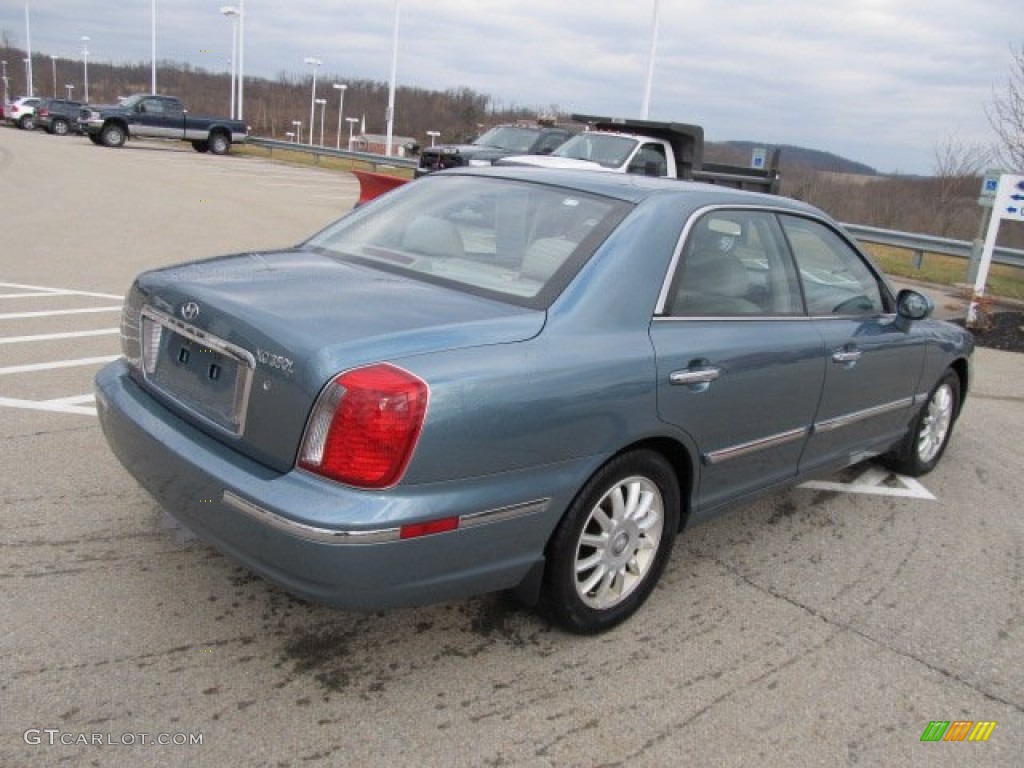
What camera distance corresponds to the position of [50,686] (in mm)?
2635

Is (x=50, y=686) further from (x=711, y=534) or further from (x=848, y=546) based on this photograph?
(x=848, y=546)

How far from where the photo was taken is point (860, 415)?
436cm

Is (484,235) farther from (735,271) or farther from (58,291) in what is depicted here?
(58,291)

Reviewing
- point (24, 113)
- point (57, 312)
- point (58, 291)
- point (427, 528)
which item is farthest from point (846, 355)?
point (24, 113)

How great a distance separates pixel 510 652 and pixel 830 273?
2.50 m

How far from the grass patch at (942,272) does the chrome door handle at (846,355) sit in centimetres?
1013

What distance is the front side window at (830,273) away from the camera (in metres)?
4.05

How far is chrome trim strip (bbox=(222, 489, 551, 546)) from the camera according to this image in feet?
7.88

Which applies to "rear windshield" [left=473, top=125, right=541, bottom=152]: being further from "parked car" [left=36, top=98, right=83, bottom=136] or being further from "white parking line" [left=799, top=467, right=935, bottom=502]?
"parked car" [left=36, top=98, right=83, bottom=136]

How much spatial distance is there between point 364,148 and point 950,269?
4731cm

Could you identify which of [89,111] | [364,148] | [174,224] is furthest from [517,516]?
[364,148]

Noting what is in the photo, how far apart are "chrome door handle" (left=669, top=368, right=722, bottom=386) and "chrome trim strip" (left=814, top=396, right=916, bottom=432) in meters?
0.97

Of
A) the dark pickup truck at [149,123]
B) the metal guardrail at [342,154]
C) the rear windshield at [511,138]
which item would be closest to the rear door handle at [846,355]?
the rear windshield at [511,138]

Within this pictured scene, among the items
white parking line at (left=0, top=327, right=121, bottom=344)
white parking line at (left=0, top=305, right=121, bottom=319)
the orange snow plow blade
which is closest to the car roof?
white parking line at (left=0, top=327, right=121, bottom=344)
